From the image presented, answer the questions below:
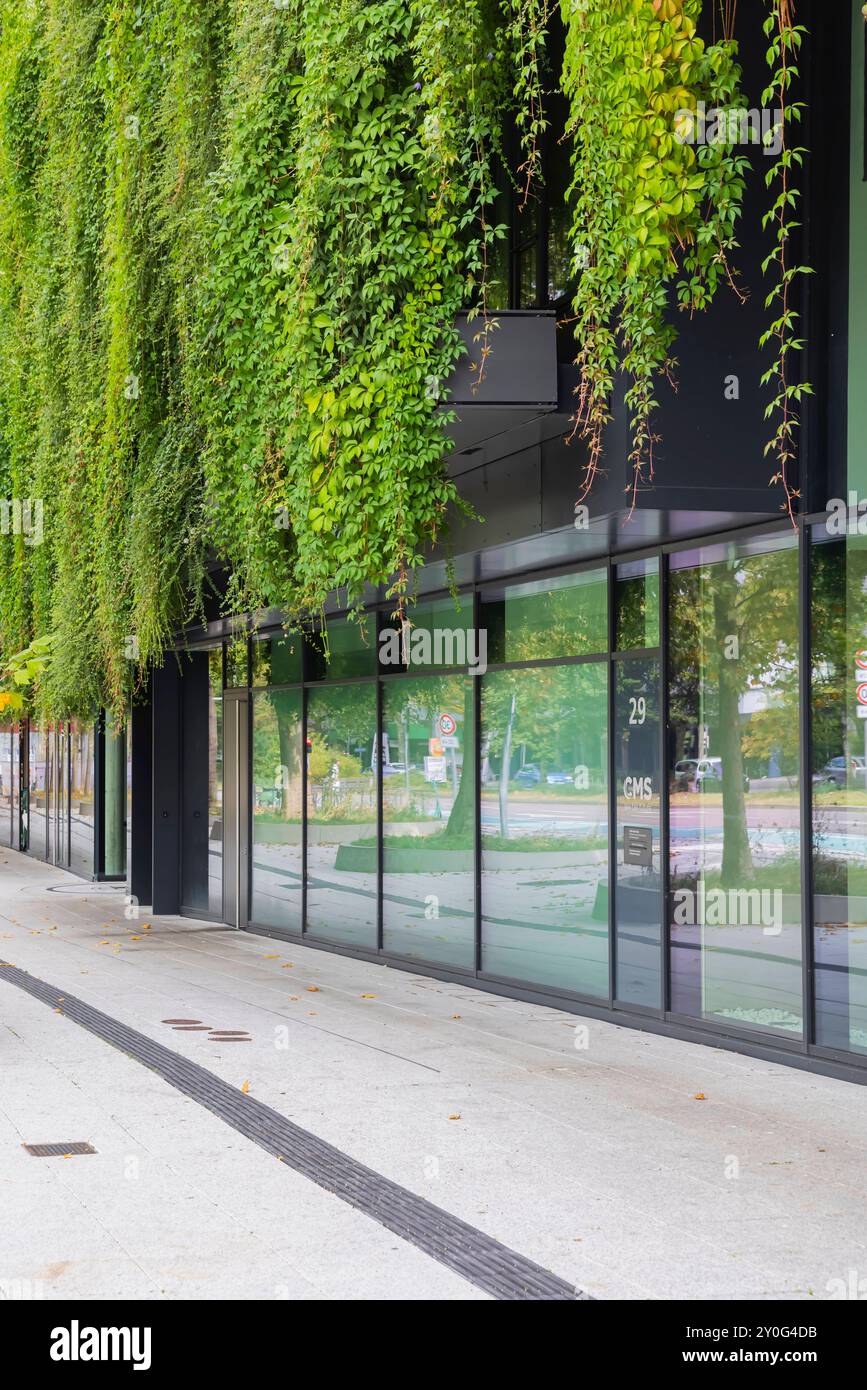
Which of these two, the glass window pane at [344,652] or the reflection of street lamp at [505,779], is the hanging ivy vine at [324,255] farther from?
the reflection of street lamp at [505,779]

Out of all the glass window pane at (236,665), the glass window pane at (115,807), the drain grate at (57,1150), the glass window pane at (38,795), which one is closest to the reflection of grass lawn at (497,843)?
the glass window pane at (236,665)

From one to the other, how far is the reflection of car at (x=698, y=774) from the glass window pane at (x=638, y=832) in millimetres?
197

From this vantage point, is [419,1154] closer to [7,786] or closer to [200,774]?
[200,774]

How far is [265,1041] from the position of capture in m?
10.2

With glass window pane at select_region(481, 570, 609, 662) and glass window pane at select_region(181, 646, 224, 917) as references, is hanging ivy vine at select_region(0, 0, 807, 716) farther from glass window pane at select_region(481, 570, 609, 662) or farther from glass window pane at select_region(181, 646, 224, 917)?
glass window pane at select_region(181, 646, 224, 917)

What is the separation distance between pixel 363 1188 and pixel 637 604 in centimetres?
551

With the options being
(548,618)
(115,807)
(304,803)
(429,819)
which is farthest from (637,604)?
(115,807)

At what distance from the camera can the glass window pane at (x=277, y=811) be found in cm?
1691

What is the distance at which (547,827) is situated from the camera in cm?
1196

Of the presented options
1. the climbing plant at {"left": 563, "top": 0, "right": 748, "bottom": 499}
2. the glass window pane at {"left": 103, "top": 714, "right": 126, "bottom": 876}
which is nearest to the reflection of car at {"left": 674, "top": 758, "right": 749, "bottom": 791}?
the climbing plant at {"left": 563, "top": 0, "right": 748, "bottom": 499}

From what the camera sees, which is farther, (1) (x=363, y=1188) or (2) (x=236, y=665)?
(2) (x=236, y=665)

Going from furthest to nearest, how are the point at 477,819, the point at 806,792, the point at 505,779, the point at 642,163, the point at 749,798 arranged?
1. the point at 477,819
2. the point at 505,779
3. the point at 749,798
4. the point at 806,792
5. the point at 642,163

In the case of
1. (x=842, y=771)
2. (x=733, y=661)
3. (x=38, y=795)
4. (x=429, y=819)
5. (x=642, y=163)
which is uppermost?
(x=642, y=163)

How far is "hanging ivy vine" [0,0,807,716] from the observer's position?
771 cm
